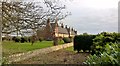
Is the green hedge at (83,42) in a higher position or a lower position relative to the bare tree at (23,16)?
lower

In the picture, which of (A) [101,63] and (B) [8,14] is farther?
(B) [8,14]

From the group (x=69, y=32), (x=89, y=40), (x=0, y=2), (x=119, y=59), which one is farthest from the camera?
(x=69, y=32)

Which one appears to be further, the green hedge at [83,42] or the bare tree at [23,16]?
the green hedge at [83,42]

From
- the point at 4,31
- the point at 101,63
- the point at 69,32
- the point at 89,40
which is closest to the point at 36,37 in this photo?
the point at 4,31

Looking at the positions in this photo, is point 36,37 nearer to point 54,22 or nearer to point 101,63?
point 54,22

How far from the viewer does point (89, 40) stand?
27.9 metres

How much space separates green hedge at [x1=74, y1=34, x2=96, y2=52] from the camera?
27906 mm

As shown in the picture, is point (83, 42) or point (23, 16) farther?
point (83, 42)

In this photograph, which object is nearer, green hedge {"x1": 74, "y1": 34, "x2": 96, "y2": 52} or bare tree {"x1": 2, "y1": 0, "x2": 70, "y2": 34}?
bare tree {"x1": 2, "y1": 0, "x2": 70, "y2": 34}

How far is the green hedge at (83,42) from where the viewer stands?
27906mm

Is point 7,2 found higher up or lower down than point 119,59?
higher up

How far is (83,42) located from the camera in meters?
28.2

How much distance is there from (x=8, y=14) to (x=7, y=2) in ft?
1.31

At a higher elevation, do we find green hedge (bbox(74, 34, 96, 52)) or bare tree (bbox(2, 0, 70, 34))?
bare tree (bbox(2, 0, 70, 34))
